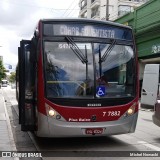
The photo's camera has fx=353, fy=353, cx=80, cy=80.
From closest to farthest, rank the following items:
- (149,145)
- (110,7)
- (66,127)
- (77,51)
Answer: (66,127) < (77,51) < (149,145) < (110,7)

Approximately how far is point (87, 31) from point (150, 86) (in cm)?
1036

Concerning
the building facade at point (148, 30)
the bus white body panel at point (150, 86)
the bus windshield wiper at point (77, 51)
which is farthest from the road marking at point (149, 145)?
the building facade at point (148, 30)

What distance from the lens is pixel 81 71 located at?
7.90m

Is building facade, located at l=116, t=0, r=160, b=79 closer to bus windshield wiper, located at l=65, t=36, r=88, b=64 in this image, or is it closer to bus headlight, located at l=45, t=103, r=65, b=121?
bus windshield wiper, located at l=65, t=36, r=88, b=64

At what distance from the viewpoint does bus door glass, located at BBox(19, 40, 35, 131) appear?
27.2 feet

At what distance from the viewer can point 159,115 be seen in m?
9.04

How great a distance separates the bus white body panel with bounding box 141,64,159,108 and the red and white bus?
925cm

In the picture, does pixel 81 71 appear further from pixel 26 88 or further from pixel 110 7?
pixel 110 7

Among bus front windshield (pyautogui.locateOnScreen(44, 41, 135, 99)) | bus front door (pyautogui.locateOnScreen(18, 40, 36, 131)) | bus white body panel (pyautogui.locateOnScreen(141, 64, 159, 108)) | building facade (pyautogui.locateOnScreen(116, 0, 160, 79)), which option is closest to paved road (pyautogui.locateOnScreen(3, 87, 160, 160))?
bus front door (pyautogui.locateOnScreen(18, 40, 36, 131))

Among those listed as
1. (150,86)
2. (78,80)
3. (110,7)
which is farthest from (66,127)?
(110,7)

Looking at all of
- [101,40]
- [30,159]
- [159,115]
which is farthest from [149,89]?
[30,159]

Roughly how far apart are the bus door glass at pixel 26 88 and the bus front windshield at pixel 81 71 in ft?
2.50

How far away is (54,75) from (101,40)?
1406 mm

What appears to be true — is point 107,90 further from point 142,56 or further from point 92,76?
point 142,56
